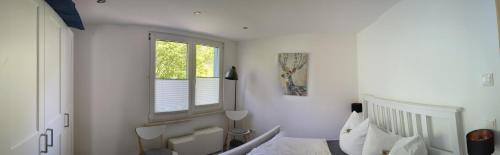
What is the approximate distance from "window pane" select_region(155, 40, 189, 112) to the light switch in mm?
3381

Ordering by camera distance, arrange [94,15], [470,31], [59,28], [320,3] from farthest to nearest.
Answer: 1. [94,15]
2. [320,3]
3. [59,28]
4. [470,31]

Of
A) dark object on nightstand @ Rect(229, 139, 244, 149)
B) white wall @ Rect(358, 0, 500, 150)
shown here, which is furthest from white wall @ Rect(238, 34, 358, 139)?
white wall @ Rect(358, 0, 500, 150)

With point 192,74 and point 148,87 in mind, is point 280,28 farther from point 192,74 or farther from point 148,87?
→ point 148,87

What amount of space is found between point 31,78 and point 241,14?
6.29 feet

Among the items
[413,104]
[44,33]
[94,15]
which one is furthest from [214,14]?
[413,104]

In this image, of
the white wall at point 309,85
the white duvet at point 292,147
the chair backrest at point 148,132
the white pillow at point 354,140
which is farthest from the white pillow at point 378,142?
the chair backrest at point 148,132

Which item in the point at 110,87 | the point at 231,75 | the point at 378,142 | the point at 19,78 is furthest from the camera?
the point at 231,75

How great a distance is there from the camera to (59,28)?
1.97 meters

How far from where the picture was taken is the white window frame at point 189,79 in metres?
3.46

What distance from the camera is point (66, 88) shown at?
2.26 metres

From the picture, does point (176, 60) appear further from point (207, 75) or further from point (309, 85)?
point (309, 85)

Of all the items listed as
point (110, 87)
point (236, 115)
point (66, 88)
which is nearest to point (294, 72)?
point (236, 115)

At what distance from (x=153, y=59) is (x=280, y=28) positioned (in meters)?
1.86

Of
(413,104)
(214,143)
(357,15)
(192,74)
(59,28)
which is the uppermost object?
(357,15)
